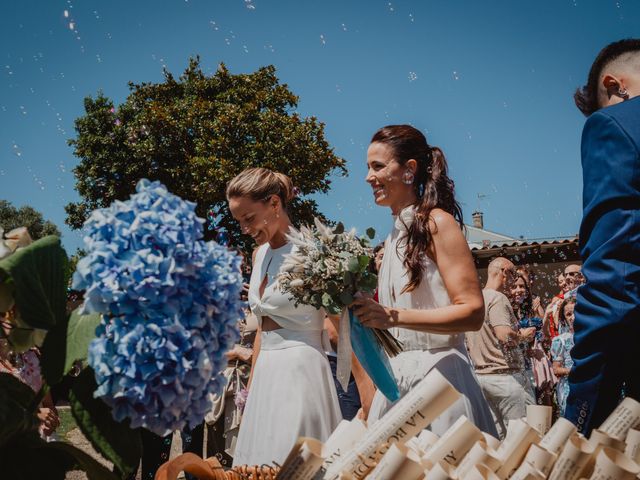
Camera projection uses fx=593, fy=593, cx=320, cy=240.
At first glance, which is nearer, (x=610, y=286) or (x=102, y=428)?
(x=102, y=428)

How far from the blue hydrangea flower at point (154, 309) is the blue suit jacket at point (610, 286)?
1.09 meters

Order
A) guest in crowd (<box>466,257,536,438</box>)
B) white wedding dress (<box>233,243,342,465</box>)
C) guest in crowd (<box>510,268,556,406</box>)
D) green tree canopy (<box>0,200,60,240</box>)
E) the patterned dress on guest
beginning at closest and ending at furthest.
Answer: white wedding dress (<box>233,243,342,465</box>) < guest in crowd (<box>466,257,536,438</box>) < the patterned dress on guest < guest in crowd (<box>510,268,556,406</box>) < green tree canopy (<box>0,200,60,240</box>)

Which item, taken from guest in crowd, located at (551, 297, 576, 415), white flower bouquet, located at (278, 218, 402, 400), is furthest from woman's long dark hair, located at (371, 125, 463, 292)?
guest in crowd, located at (551, 297, 576, 415)

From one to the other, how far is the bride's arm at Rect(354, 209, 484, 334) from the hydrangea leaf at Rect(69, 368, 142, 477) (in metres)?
1.46

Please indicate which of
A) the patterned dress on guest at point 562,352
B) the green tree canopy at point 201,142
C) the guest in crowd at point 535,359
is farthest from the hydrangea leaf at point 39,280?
the green tree canopy at point 201,142

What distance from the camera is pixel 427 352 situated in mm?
2408

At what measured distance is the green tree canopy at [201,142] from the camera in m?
19.3

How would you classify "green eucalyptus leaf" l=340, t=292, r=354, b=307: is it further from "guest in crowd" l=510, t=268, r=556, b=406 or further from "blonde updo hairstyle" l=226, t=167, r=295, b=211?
"guest in crowd" l=510, t=268, r=556, b=406

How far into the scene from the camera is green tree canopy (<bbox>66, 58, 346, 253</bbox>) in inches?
759

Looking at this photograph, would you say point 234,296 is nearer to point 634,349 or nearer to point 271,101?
point 634,349

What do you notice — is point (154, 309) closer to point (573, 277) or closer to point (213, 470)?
point (213, 470)

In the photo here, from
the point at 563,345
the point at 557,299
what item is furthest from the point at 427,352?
the point at 557,299

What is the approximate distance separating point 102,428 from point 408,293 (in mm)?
1704

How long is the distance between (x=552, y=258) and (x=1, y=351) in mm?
17653
